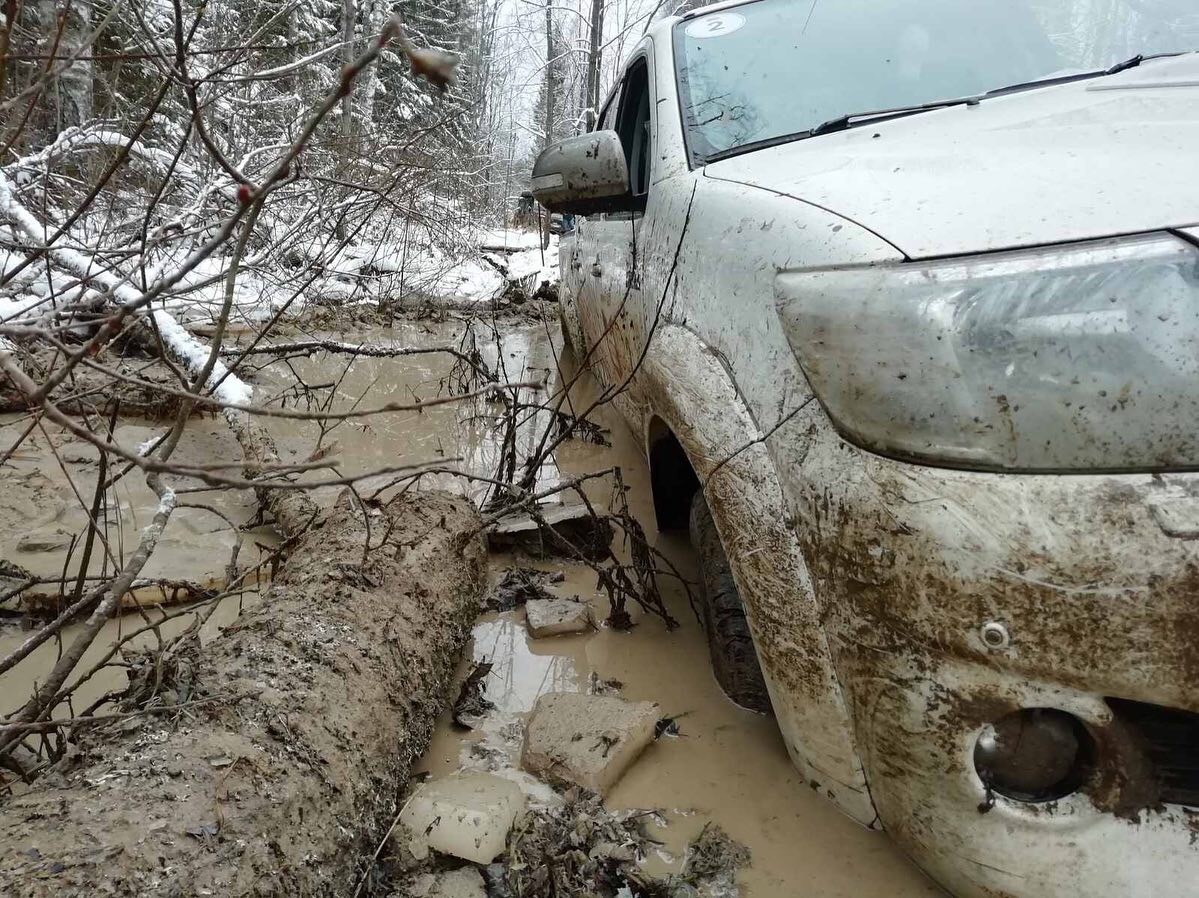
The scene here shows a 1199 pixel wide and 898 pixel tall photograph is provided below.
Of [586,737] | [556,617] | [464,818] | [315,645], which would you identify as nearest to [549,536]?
[556,617]

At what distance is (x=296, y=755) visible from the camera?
1459mm

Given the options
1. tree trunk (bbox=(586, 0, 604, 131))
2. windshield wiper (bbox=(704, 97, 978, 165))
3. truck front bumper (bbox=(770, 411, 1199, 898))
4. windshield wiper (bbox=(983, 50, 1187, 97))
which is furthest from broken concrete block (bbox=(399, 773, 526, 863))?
tree trunk (bbox=(586, 0, 604, 131))

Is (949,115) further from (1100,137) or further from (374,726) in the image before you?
(374,726)

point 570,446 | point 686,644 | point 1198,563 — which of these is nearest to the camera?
point 1198,563

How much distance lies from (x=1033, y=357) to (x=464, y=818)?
131 centimetres

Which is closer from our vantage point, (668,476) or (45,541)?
(668,476)

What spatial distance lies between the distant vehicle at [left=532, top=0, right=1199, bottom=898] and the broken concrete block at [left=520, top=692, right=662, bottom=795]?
18.4 inches

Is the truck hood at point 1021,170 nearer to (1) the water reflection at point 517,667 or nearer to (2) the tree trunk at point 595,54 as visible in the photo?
(1) the water reflection at point 517,667

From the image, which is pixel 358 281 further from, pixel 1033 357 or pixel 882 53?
pixel 1033 357

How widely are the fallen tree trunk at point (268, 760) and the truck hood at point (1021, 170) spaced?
4.38 feet

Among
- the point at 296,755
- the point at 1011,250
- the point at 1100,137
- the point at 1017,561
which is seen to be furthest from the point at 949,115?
the point at 296,755

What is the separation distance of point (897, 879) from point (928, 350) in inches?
39.4

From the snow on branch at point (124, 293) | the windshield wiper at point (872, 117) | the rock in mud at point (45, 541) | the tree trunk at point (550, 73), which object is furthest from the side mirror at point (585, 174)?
the tree trunk at point (550, 73)

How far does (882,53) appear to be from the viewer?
2.39 meters
